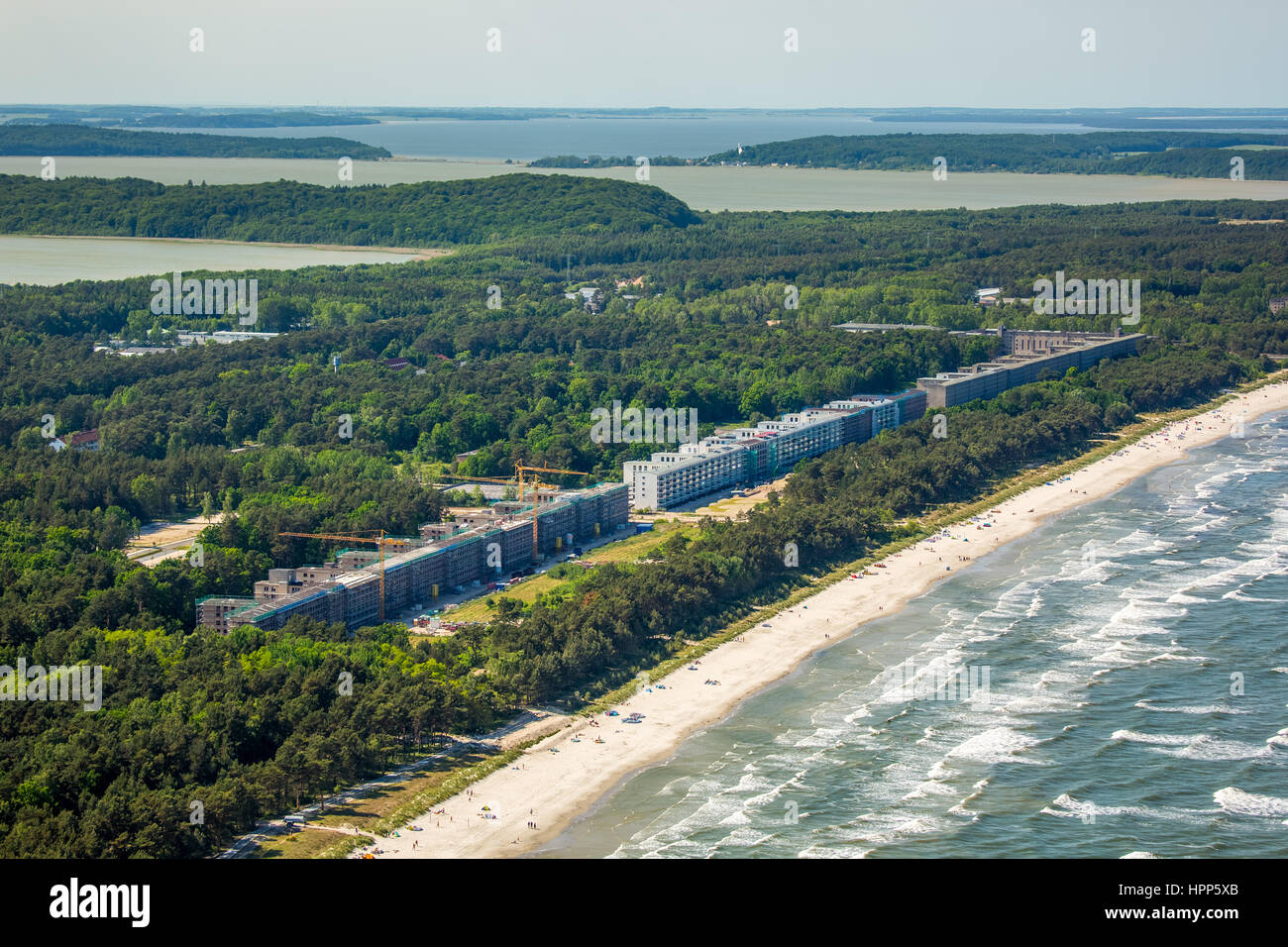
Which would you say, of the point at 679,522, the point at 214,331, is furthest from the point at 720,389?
the point at 214,331

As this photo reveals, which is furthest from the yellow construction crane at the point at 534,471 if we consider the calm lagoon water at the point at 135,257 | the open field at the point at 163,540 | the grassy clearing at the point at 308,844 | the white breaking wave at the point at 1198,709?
the calm lagoon water at the point at 135,257

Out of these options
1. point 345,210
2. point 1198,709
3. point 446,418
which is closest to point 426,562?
point 1198,709

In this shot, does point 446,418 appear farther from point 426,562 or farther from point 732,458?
point 426,562

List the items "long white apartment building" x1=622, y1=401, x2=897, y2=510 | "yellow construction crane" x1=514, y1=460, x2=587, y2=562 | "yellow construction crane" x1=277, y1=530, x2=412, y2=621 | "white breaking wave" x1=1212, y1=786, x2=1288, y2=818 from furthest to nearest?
1. "long white apartment building" x1=622, y1=401, x2=897, y2=510
2. "yellow construction crane" x1=514, y1=460, x2=587, y2=562
3. "yellow construction crane" x1=277, y1=530, x2=412, y2=621
4. "white breaking wave" x1=1212, y1=786, x2=1288, y2=818

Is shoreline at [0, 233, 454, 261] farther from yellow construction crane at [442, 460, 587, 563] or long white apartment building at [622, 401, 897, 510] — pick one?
yellow construction crane at [442, 460, 587, 563]

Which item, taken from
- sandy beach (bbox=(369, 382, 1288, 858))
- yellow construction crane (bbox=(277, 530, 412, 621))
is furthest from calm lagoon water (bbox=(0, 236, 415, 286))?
sandy beach (bbox=(369, 382, 1288, 858))

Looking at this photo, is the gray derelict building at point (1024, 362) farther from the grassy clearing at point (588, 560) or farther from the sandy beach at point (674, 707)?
the grassy clearing at point (588, 560)
